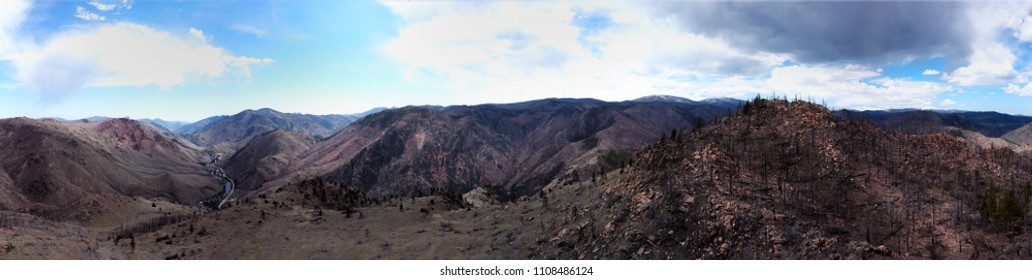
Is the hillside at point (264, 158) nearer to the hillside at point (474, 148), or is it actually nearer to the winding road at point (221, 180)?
the winding road at point (221, 180)

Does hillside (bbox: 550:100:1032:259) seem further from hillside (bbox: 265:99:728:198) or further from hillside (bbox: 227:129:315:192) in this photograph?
hillside (bbox: 227:129:315:192)

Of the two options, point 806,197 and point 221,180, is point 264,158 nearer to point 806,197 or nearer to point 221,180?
→ point 221,180

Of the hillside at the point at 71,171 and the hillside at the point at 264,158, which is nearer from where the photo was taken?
the hillside at the point at 71,171

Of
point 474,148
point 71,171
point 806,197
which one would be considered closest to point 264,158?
point 71,171

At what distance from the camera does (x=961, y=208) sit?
18016 mm

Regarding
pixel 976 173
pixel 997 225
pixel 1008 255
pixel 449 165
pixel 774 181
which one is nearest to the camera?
pixel 1008 255

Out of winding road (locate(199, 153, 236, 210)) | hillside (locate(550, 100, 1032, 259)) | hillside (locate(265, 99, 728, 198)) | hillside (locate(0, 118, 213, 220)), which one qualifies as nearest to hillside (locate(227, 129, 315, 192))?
winding road (locate(199, 153, 236, 210))

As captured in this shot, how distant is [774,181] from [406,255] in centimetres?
1874

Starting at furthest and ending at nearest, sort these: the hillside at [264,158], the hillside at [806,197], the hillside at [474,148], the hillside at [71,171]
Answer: the hillside at [264,158] → the hillside at [474,148] → the hillside at [71,171] → the hillside at [806,197]

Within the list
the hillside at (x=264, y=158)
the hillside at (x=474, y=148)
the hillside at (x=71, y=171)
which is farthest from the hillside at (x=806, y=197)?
the hillside at (x=264, y=158)

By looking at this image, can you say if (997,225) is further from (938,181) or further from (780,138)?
(780,138)

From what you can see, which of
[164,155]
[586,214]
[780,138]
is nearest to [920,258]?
[780,138]

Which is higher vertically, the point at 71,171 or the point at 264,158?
the point at 264,158

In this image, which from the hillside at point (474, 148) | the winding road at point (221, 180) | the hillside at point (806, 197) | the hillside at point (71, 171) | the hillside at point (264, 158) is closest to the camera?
the hillside at point (806, 197)
